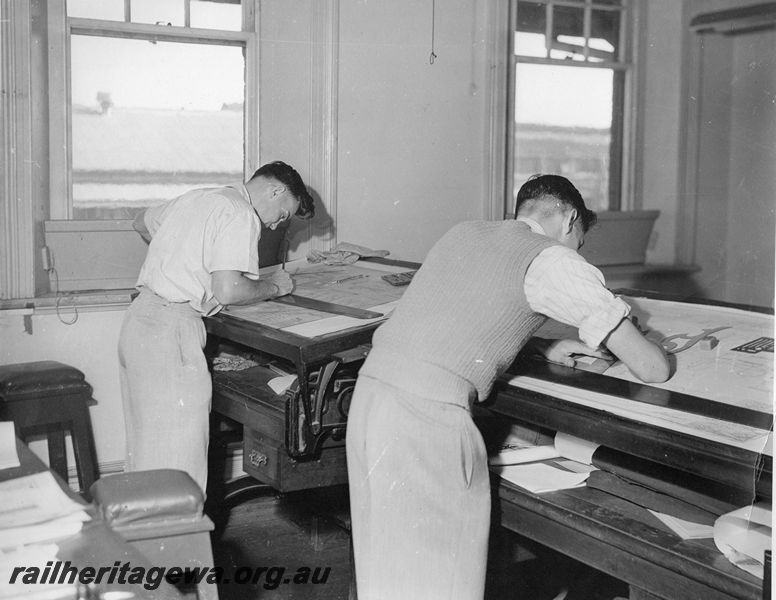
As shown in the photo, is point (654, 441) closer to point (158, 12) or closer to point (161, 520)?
point (161, 520)

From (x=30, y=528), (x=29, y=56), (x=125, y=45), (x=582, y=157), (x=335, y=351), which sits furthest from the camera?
(x=582, y=157)

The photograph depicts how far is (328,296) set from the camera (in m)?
3.46

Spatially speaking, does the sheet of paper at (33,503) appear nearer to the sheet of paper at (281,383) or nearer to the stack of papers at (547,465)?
the stack of papers at (547,465)

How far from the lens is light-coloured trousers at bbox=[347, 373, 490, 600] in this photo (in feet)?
6.97

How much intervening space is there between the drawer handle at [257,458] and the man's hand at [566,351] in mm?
1040

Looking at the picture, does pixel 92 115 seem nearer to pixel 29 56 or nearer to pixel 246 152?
pixel 29 56

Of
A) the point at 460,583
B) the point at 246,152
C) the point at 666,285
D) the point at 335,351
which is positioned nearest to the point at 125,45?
the point at 246,152

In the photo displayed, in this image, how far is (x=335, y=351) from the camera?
274 cm

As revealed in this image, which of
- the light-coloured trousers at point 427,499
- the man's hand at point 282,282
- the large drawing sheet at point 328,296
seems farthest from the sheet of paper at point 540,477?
the man's hand at point 282,282

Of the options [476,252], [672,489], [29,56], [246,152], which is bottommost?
[672,489]

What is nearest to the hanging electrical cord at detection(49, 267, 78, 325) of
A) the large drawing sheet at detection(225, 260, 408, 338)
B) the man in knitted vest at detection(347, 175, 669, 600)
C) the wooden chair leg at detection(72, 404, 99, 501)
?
the wooden chair leg at detection(72, 404, 99, 501)

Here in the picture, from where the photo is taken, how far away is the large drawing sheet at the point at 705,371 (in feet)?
6.13

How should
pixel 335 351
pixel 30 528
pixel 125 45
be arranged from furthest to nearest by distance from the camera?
1. pixel 125 45
2. pixel 335 351
3. pixel 30 528

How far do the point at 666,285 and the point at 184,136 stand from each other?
10.9ft
